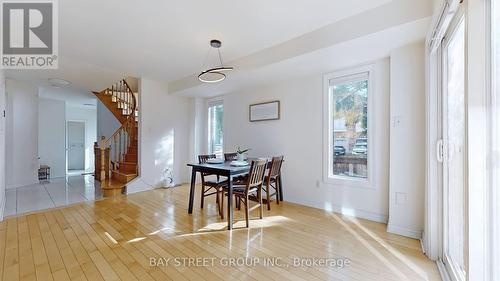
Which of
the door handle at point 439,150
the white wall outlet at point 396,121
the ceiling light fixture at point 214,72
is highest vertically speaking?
the ceiling light fixture at point 214,72

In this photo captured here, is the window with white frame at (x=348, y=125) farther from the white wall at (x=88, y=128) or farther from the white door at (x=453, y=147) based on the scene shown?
the white wall at (x=88, y=128)

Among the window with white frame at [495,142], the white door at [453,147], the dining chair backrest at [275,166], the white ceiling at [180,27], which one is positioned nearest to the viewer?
the window with white frame at [495,142]

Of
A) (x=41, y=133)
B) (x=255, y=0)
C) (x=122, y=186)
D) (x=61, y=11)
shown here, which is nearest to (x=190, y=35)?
(x=255, y=0)

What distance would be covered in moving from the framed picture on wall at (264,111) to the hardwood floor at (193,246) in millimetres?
1753

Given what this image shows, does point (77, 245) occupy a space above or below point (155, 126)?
below

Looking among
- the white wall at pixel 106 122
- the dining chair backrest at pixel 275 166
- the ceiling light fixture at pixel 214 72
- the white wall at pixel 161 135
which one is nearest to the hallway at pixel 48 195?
the white wall at pixel 161 135

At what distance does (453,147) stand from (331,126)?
178 cm

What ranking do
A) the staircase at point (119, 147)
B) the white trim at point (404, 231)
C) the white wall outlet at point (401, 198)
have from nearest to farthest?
the white trim at point (404, 231), the white wall outlet at point (401, 198), the staircase at point (119, 147)

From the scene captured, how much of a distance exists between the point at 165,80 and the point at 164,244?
151 inches

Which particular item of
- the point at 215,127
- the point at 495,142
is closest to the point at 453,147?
the point at 495,142

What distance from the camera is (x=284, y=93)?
4.11m

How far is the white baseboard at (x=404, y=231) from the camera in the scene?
2.51 meters

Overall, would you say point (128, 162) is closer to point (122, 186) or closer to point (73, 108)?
point (122, 186)

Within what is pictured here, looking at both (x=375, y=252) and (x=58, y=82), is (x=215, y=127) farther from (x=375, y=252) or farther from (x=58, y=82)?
(x=375, y=252)
